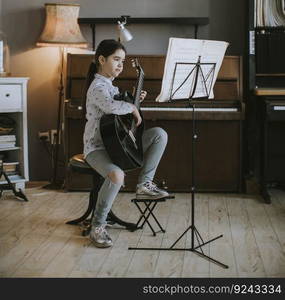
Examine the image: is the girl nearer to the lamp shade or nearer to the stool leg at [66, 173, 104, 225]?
the stool leg at [66, 173, 104, 225]

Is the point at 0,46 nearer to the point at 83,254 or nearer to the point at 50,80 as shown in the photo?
the point at 50,80

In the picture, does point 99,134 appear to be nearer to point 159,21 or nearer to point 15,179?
point 15,179

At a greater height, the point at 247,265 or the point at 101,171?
the point at 101,171

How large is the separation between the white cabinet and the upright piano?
35 centimetres

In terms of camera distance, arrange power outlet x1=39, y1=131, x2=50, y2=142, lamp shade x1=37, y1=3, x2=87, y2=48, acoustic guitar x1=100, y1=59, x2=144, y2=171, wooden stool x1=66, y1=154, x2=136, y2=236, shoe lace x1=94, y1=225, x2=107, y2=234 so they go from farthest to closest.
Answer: power outlet x1=39, y1=131, x2=50, y2=142 → lamp shade x1=37, y1=3, x2=87, y2=48 → wooden stool x1=66, y1=154, x2=136, y2=236 → shoe lace x1=94, y1=225, x2=107, y2=234 → acoustic guitar x1=100, y1=59, x2=144, y2=171

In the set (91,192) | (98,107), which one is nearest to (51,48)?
(91,192)

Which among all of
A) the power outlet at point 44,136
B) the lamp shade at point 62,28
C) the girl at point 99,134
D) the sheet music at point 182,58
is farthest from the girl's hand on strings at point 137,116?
the power outlet at point 44,136

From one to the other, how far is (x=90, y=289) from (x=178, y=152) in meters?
2.43

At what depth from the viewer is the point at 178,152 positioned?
5.50 metres

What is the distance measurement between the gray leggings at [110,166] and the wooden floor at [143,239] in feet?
0.72

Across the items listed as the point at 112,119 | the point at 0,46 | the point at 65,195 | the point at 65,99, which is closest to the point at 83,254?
the point at 112,119

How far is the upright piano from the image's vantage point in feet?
17.9

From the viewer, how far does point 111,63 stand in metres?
3.99

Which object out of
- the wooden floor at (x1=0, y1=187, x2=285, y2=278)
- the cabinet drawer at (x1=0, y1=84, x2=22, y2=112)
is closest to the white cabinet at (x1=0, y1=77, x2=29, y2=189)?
the cabinet drawer at (x1=0, y1=84, x2=22, y2=112)
